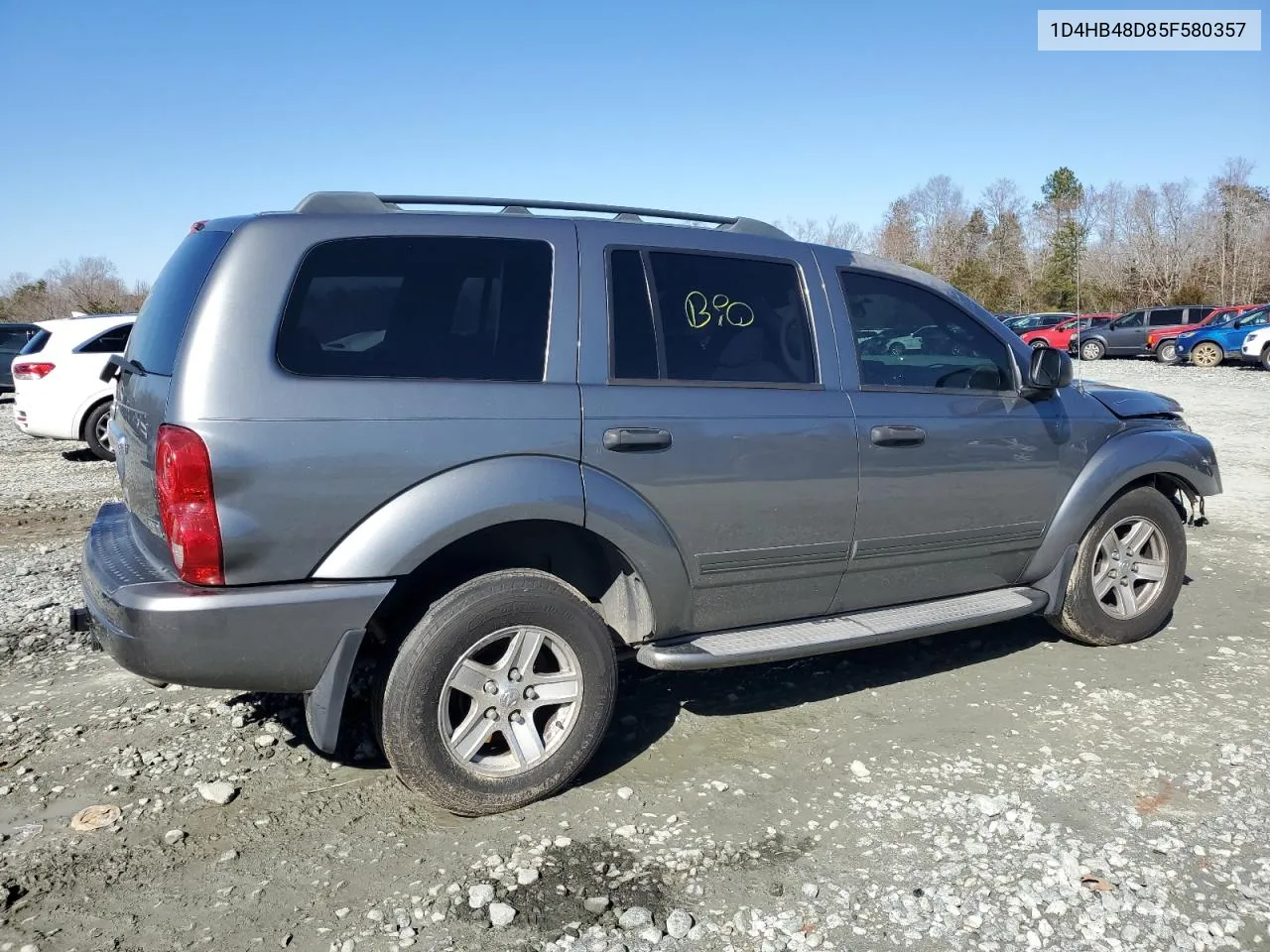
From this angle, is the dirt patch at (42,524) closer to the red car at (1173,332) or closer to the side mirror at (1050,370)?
the side mirror at (1050,370)

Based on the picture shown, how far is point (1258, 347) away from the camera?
24719 mm

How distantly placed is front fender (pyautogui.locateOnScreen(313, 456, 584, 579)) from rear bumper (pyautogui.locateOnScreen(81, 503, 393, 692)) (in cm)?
9

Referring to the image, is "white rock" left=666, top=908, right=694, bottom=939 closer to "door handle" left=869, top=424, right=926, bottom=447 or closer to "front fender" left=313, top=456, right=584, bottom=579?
"front fender" left=313, top=456, right=584, bottom=579

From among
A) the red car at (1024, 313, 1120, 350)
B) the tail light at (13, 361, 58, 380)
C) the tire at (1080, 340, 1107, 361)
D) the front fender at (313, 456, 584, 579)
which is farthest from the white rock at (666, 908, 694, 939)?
the tire at (1080, 340, 1107, 361)

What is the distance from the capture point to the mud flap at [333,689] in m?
3.15

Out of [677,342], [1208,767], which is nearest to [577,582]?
[677,342]

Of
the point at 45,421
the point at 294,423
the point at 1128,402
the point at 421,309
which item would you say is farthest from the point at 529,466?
the point at 45,421

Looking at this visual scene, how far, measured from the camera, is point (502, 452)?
330 centimetres

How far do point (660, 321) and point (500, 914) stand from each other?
2091mm

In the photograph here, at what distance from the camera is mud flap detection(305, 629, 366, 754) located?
10.3 ft

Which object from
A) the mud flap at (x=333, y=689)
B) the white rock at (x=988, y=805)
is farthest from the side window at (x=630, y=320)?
the white rock at (x=988, y=805)

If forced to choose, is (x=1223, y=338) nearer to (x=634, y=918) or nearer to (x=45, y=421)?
(x=45, y=421)

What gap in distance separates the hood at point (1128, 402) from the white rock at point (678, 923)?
3.35 metres

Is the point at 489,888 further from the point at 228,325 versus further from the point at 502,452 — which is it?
the point at 228,325
